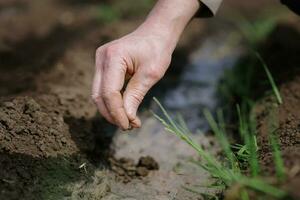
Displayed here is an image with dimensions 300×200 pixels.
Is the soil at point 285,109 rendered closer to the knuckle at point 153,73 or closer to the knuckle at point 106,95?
the knuckle at point 153,73

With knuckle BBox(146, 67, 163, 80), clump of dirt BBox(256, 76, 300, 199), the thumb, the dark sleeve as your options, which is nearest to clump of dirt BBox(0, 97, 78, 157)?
the thumb

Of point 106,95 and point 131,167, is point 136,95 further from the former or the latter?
point 131,167

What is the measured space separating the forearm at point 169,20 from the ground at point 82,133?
0.57m

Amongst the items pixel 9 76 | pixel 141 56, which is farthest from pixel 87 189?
pixel 9 76

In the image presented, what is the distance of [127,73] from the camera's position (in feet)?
6.23

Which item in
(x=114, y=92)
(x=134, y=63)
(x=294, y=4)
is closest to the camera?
(x=114, y=92)

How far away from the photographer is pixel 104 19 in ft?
12.0

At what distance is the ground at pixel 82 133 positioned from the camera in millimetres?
1769

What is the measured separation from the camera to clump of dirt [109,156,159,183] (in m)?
2.10

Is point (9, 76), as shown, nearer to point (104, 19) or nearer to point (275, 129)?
point (104, 19)

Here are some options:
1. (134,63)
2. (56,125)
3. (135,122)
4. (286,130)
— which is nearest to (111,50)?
(134,63)

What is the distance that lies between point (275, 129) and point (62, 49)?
64.6 inches

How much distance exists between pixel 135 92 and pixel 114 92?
111 mm

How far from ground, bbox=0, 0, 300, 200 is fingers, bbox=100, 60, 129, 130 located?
0.29m
